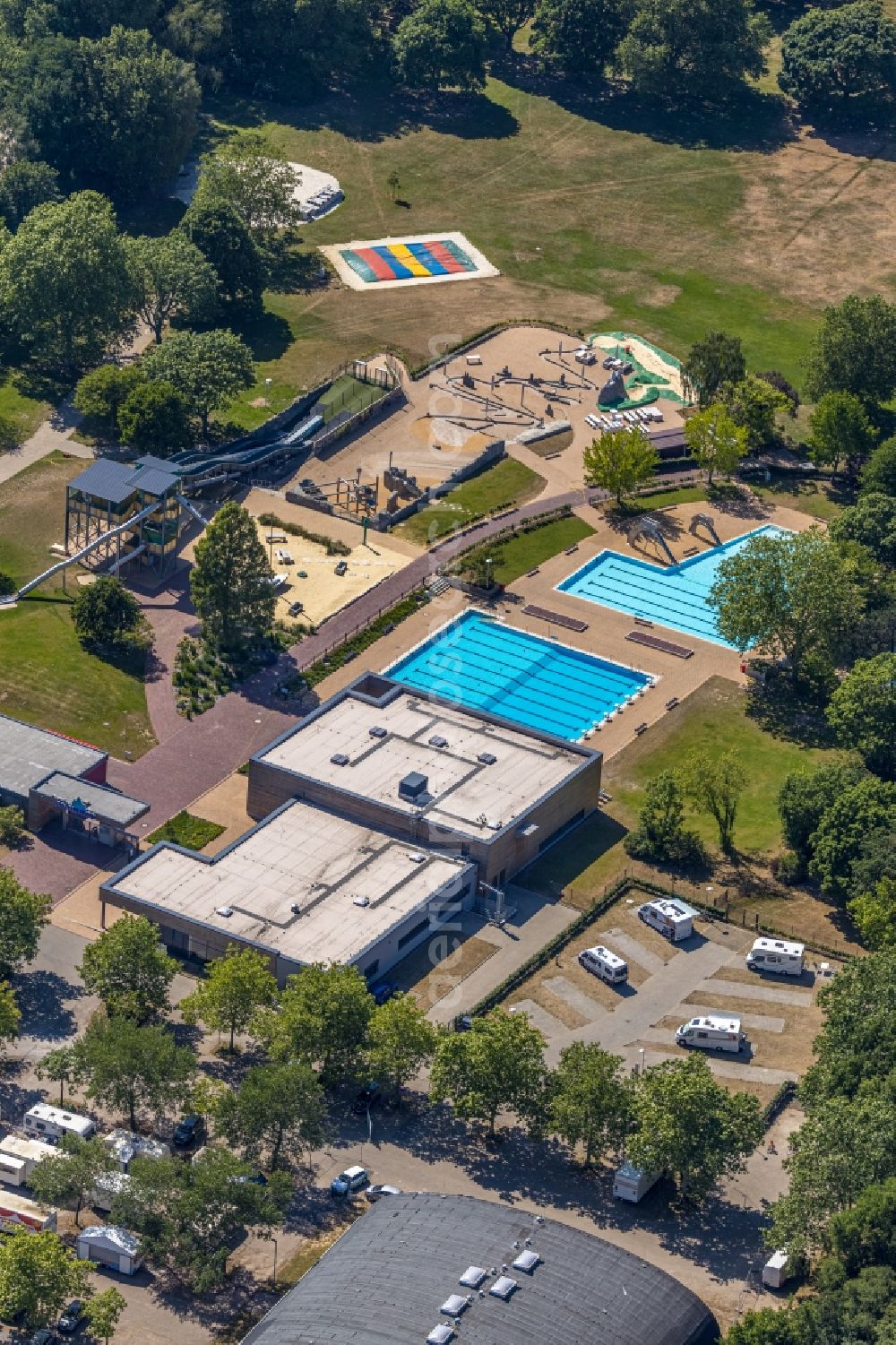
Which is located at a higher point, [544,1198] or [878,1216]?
[878,1216]

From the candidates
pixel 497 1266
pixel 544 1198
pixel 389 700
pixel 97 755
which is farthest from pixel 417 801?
pixel 497 1266

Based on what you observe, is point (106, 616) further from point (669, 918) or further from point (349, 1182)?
point (349, 1182)

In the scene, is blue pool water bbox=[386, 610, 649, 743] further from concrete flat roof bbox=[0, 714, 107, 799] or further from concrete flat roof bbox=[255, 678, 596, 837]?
concrete flat roof bbox=[0, 714, 107, 799]

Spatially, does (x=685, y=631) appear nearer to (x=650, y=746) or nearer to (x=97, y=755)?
(x=650, y=746)

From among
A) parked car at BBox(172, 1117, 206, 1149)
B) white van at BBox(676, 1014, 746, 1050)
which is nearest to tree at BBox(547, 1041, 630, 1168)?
white van at BBox(676, 1014, 746, 1050)

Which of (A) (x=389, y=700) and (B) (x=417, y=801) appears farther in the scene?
(A) (x=389, y=700)

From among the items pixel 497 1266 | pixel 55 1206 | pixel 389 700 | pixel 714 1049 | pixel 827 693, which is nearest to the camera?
pixel 497 1266
